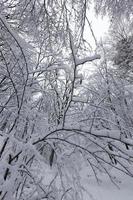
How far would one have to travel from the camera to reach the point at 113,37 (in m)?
14.3

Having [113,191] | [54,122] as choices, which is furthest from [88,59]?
[113,191]

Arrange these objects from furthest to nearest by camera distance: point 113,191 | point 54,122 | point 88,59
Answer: point 113,191 → point 54,122 → point 88,59

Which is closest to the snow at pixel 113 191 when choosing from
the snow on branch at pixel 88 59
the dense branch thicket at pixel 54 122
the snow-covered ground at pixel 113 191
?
the snow-covered ground at pixel 113 191

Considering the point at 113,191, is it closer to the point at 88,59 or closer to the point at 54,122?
the point at 54,122

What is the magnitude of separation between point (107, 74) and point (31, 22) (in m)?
11.2

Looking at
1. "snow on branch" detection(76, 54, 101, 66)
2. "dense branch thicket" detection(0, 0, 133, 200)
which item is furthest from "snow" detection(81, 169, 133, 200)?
"snow on branch" detection(76, 54, 101, 66)

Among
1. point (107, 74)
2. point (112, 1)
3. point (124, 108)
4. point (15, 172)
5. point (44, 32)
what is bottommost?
point (15, 172)

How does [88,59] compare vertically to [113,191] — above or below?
below

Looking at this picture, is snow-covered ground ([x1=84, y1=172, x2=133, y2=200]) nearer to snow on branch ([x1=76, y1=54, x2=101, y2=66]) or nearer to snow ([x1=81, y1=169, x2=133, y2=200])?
snow ([x1=81, y1=169, x2=133, y2=200])

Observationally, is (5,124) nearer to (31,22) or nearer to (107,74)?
(31,22)

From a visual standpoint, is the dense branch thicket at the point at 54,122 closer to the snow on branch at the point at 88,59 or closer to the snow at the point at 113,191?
the snow on branch at the point at 88,59

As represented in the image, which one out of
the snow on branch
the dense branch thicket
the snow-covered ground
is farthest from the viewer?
the snow-covered ground

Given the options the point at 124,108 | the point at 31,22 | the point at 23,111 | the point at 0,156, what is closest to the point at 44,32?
the point at 31,22

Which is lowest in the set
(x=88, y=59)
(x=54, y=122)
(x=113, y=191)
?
(x=88, y=59)
